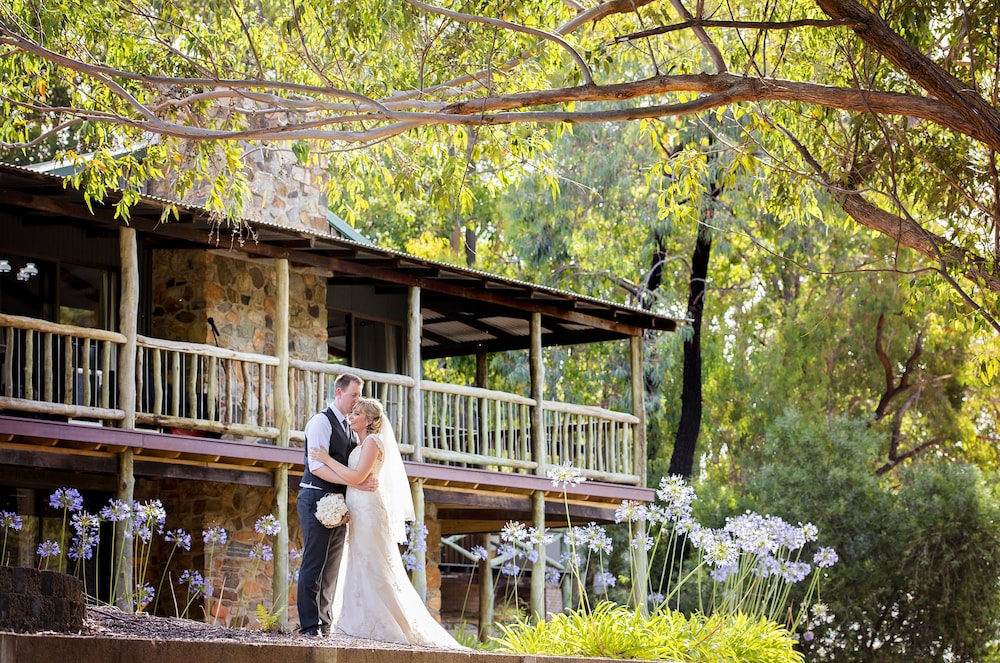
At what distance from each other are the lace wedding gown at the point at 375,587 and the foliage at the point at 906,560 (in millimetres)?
13705

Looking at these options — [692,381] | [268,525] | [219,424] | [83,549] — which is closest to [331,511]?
[83,549]

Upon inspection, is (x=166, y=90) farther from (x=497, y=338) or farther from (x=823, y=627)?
(x=823, y=627)

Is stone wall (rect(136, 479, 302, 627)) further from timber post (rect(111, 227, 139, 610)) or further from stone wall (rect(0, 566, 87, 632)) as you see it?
stone wall (rect(0, 566, 87, 632))

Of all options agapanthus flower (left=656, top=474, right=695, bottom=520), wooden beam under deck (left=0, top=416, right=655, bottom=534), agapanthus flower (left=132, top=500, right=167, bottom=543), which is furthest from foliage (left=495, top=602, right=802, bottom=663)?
agapanthus flower (left=132, top=500, right=167, bottom=543)

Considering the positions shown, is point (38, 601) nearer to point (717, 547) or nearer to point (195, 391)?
point (717, 547)

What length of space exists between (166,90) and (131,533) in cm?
402

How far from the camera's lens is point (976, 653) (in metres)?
21.6

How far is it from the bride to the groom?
0.22ft

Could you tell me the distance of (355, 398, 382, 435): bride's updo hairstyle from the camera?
8.77 m

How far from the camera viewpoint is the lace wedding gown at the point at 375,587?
29.0 ft

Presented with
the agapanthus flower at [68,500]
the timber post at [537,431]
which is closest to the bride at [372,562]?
the agapanthus flower at [68,500]

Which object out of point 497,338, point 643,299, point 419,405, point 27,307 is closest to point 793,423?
point 643,299

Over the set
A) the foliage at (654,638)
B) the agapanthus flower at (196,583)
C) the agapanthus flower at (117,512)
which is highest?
the agapanthus flower at (117,512)

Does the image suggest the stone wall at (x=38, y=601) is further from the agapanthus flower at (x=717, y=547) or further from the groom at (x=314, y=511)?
the agapanthus flower at (x=717, y=547)
